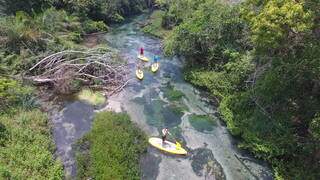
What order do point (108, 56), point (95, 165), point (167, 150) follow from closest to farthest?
point (95, 165) → point (167, 150) → point (108, 56)

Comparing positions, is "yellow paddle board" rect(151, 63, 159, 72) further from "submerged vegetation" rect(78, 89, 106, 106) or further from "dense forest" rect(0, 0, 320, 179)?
"submerged vegetation" rect(78, 89, 106, 106)

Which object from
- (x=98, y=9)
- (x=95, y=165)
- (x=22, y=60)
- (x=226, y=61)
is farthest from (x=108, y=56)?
(x=98, y=9)

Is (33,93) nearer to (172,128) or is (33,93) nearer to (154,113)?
(154,113)

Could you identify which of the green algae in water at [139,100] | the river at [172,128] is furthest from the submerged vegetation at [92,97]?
the green algae in water at [139,100]

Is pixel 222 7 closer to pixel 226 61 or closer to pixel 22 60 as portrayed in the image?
pixel 226 61

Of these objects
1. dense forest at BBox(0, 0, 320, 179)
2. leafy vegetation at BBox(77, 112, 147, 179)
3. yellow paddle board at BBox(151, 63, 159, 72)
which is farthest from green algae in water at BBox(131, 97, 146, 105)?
yellow paddle board at BBox(151, 63, 159, 72)
